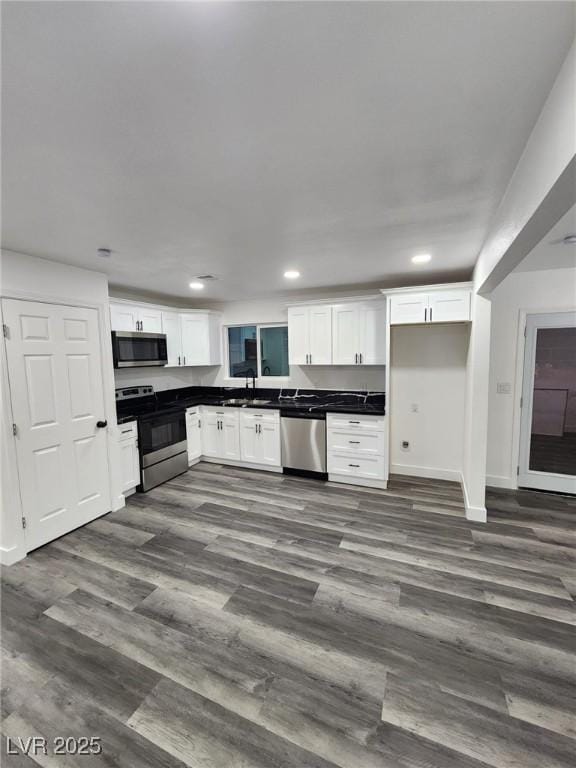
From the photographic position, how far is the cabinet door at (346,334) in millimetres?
4184

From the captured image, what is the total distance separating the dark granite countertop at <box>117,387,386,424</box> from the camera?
4071 mm

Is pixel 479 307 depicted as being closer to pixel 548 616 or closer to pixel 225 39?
pixel 548 616

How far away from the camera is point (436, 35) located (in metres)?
0.90

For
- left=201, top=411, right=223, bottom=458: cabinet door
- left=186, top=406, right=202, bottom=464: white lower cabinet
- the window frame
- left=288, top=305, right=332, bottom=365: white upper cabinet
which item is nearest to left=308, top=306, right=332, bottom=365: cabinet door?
left=288, top=305, right=332, bottom=365: white upper cabinet

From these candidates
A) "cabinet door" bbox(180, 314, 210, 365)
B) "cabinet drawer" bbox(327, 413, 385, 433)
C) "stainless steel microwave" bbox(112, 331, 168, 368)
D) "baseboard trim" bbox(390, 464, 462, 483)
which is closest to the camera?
"stainless steel microwave" bbox(112, 331, 168, 368)

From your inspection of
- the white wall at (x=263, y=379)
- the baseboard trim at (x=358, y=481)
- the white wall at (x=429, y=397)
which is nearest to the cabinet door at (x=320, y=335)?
the white wall at (x=263, y=379)

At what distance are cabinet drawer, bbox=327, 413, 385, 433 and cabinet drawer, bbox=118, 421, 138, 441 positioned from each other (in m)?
2.28

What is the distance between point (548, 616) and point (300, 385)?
11.4 feet

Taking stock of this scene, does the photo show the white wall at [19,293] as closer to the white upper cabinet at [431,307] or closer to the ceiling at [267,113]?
the ceiling at [267,113]

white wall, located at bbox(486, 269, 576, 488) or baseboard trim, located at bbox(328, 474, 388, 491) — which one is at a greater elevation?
white wall, located at bbox(486, 269, 576, 488)

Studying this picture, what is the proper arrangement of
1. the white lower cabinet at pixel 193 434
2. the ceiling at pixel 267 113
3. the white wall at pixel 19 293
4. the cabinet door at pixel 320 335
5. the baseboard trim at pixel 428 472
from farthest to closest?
1. the white lower cabinet at pixel 193 434
2. the cabinet door at pixel 320 335
3. the baseboard trim at pixel 428 472
4. the white wall at pixel 19 293
5. the ceiling at pixel 267 113

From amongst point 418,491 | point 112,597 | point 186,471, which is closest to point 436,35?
point 112,597

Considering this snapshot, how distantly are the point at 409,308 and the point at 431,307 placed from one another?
223 millimetres

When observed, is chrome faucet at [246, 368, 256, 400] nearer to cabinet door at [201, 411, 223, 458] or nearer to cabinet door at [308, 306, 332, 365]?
cabinet door at [201, 411, 223, 458]
